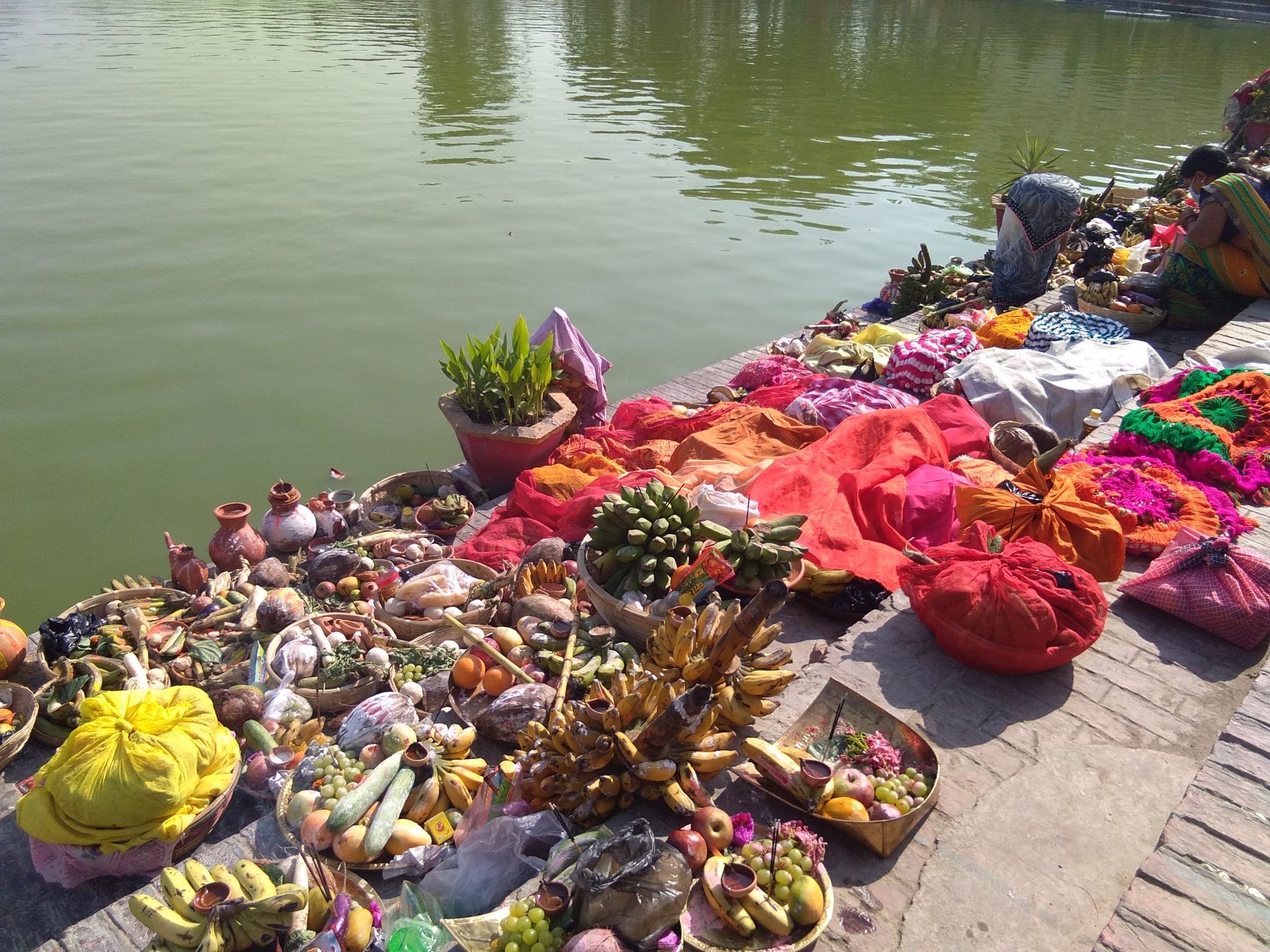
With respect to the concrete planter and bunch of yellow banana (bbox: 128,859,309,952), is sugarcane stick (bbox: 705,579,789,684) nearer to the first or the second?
bunch of yellow banana (bbox: 128,859,309,952)

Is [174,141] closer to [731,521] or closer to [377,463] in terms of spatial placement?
[377,463]

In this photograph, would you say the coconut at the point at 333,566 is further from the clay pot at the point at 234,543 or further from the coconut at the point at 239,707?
the coconut at the point at 239,707

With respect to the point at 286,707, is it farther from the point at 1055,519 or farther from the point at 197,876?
the point at 1055,519

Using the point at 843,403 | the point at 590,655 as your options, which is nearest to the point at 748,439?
the point at 843,403

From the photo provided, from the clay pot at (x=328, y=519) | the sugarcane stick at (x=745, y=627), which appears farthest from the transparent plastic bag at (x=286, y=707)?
the sugarcane stick at (x=745, y=627)

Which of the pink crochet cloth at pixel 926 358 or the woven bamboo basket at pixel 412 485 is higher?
the pink crochet cloth at pixel 926 358

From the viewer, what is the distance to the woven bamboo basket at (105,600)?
3703mm

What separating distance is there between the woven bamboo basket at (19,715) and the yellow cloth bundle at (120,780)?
66 centimetres

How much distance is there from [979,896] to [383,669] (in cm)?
231

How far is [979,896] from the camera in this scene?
2275 millimetres

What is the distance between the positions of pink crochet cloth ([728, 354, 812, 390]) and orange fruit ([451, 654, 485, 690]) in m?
3.28

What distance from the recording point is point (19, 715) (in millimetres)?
3395

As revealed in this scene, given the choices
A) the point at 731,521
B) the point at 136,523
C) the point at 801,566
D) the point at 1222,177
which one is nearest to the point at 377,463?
the point at 136,523

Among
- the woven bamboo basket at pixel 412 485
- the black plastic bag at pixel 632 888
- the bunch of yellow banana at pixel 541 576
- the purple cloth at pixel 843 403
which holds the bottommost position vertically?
the woven bamboo basket at pixel 412 485
